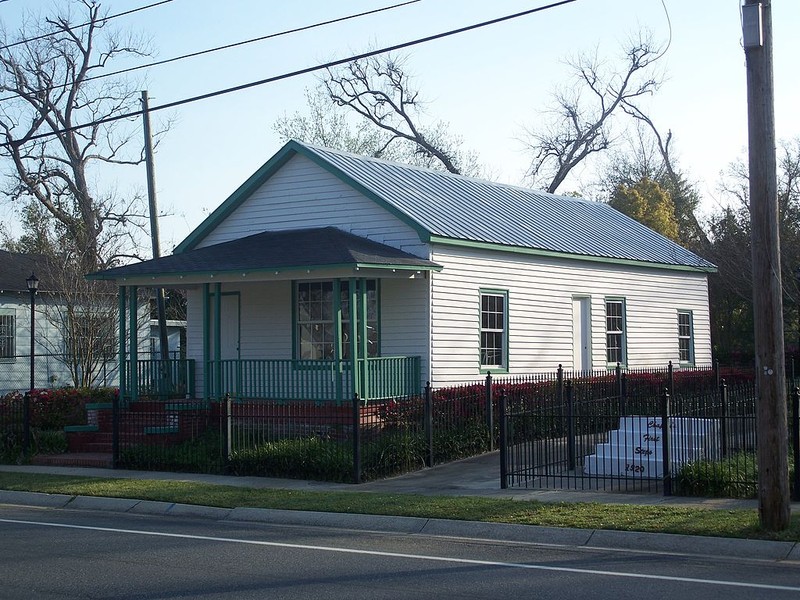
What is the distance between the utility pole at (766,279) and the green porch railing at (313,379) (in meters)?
9.07

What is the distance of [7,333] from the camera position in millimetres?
33469

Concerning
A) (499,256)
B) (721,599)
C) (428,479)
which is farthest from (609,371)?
(721,599)

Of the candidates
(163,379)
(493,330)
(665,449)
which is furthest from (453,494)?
(163,379)

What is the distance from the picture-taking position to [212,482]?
54.0 feet

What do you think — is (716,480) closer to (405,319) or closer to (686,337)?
(405,319)

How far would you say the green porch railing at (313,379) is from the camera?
63.8 ft

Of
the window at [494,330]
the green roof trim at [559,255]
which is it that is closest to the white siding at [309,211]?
the green roof trim at [559,255]

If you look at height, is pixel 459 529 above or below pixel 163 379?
below

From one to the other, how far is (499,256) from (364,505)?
10.0 m

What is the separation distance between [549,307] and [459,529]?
12.5m

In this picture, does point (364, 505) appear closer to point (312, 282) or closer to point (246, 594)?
point (246, 594)

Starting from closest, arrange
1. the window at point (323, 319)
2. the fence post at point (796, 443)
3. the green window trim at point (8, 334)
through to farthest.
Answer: the fence post at point (796, 443)
the window at point (323, 319)
the green window trim at point (8, 334)

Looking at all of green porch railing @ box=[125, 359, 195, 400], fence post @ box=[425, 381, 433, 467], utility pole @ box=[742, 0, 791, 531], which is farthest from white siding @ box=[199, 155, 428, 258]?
utility pole @ box=[742, 0, 791, 531]

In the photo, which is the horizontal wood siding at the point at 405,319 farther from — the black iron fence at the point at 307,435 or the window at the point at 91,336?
the window at the point at 91,336
